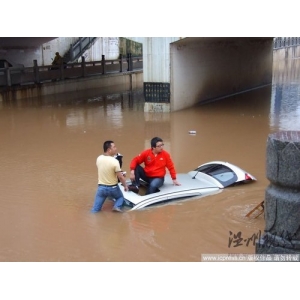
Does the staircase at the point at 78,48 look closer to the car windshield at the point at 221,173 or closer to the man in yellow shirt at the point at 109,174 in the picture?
the car windshield at the point at 221,173

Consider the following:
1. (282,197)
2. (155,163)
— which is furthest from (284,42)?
(282,197)

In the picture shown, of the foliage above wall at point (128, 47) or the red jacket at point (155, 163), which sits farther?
the foliage above wall at point (128, 47)

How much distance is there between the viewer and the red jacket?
23.9ft

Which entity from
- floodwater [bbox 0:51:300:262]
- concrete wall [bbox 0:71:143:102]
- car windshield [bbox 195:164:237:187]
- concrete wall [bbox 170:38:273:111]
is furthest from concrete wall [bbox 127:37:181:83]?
car windshield [bbox 195:164:237:187]

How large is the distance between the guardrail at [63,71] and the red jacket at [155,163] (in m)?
16.6

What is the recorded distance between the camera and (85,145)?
1228cm

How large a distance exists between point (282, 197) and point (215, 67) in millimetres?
18910

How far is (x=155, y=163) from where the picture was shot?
24.0 ft

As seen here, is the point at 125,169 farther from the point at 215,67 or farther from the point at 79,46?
the point at 79,46

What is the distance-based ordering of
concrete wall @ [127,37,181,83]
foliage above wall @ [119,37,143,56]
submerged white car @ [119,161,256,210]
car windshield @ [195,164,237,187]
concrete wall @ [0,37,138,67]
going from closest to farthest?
submerged white car @ [119,161,256,210] < car windshield @ [195,164,237,187] < concrete wall @ [127,37,181,83] < concrete wall @ [0,37,138,67] < foliage above wall @ [119,37,143,56]

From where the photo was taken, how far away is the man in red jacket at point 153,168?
722cm

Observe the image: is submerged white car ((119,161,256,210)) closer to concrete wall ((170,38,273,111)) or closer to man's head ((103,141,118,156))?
man's head ((103,141,118,156))

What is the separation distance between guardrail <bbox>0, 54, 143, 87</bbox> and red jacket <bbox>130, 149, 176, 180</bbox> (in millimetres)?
16591

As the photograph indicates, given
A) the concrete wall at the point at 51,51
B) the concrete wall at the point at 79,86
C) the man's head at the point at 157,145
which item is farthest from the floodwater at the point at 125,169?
the concrete wall at the point at 51,51
